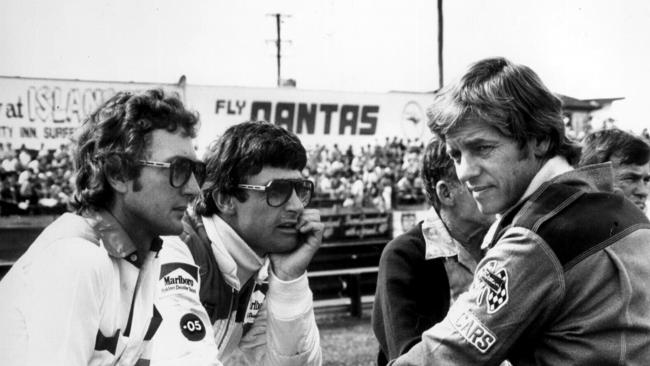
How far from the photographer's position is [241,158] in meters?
3.32

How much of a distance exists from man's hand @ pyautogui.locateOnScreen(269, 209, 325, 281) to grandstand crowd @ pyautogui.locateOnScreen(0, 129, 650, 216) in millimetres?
13071

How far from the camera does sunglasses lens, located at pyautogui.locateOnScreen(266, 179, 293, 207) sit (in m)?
3.32

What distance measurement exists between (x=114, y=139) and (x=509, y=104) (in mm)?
1391

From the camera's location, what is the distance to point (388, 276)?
292 cm

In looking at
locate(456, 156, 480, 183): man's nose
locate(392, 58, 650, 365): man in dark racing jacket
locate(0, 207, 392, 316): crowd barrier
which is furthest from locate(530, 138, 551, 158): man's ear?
locate(0, 207, 392, 316): crowd barrier

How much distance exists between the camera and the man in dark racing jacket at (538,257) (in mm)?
1804

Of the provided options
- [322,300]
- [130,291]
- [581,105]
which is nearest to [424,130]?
[581,105]

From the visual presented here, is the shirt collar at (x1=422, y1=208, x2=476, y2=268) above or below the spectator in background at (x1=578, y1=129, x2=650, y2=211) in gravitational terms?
below

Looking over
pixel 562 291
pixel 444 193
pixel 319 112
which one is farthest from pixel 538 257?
pixel 319 112

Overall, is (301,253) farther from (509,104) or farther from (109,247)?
(509,104)

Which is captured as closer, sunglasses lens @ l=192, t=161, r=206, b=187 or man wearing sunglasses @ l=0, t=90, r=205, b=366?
man wearing sunglasses @ l=0, t=90, r=205, b=366

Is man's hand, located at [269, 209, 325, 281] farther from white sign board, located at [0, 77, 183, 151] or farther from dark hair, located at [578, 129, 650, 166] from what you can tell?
white sign board, located at [0, 77, 183, 151]

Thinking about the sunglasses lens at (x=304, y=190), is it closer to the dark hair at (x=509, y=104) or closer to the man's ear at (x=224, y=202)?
the man's ear at (x=224, y=202)

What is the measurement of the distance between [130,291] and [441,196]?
1.38 m
